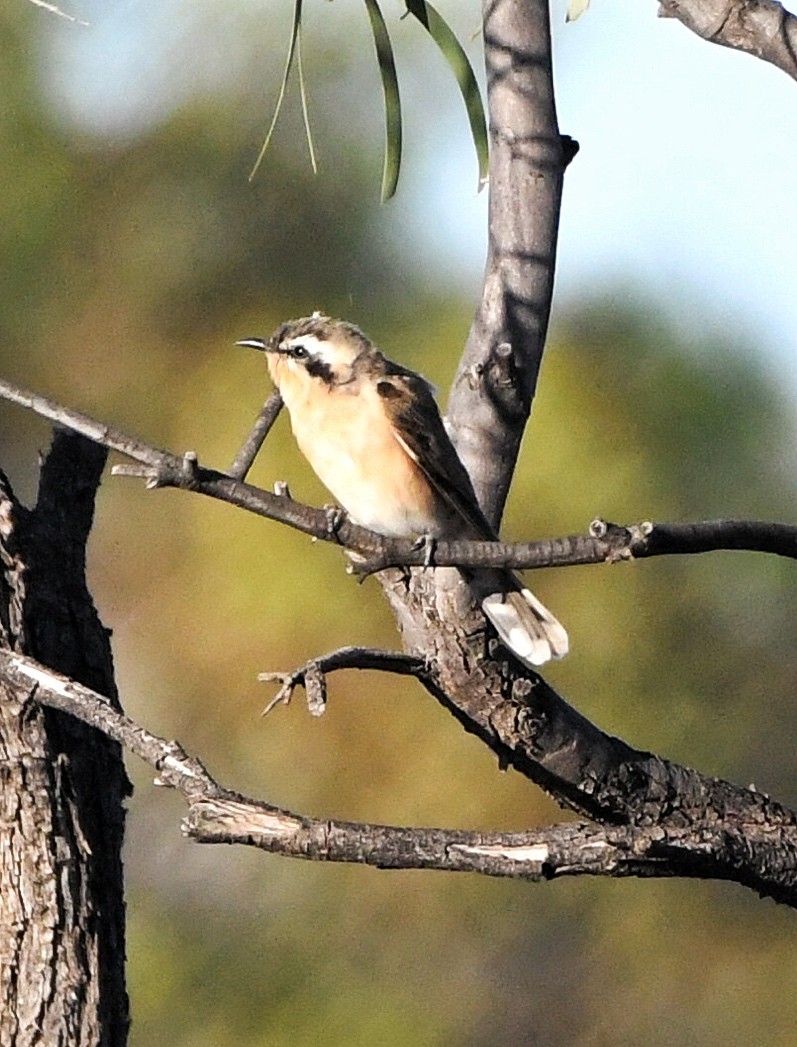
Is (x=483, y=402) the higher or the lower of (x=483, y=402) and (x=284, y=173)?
the lower

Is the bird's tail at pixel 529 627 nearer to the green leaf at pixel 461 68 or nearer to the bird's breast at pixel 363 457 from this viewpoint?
the bird's breast at pixel 363 457

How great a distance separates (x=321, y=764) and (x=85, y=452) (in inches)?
192

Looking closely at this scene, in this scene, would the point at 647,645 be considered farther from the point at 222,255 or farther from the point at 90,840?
the point at 90,840

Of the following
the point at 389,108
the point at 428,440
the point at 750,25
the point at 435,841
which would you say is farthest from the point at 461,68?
the point at 435,841

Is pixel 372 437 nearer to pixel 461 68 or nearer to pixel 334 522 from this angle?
pixel 461 68

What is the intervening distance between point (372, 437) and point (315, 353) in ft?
0.56

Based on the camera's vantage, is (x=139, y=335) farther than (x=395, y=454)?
Yes

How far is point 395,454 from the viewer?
2.63 meters

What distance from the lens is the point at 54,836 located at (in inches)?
79.7

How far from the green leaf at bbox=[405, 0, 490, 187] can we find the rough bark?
0.80m

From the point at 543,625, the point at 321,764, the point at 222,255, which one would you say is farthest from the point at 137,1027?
the point at 543,625

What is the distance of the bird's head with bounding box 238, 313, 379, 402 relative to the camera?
267cm

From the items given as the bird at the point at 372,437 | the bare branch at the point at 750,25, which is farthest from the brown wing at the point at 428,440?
the bare branch at the point at 750,25

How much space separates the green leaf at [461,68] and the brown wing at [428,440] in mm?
400
